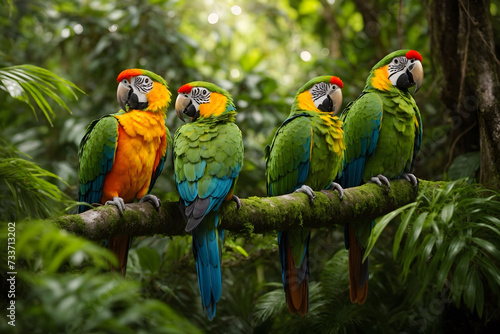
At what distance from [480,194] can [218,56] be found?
365cm

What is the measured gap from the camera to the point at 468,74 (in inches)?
107

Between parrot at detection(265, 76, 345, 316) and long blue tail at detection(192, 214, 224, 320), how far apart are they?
530 mm

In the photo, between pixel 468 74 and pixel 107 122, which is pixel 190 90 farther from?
pixel 468 74

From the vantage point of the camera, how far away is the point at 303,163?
2.33 metres

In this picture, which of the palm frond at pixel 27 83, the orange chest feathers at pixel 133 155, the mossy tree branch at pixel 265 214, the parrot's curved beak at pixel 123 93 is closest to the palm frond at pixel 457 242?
the mossy tree branch at pixel 265 214

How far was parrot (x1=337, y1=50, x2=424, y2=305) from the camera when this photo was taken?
243 centimetres

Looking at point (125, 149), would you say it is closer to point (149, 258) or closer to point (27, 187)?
point (27, 187)

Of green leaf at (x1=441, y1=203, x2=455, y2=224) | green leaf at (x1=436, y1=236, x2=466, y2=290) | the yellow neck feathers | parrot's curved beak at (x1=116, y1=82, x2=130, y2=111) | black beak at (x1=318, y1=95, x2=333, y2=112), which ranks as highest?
parrot's curved beak at (x1=116, y1=82, x2=130, y2=111)

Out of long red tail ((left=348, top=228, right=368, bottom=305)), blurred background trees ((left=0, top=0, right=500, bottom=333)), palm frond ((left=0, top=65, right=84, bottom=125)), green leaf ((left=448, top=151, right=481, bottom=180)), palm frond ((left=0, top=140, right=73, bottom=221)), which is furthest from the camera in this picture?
green leaf ((left=448, top=151, right=481, bottom=180))

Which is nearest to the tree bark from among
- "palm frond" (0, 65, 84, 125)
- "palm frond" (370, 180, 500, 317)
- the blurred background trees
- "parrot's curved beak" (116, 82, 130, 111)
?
the blurred background trees

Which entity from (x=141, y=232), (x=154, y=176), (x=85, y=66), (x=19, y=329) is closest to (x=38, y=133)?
(x=85, y=66)

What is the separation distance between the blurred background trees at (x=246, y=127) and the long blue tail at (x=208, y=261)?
0.31 metres

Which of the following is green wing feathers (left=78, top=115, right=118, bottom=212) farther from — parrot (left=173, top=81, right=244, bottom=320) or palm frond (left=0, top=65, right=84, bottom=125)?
parrot (left=173, top=81, right=244, bottom=320)

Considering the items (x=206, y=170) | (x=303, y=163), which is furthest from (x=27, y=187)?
(x=303, y=163)
